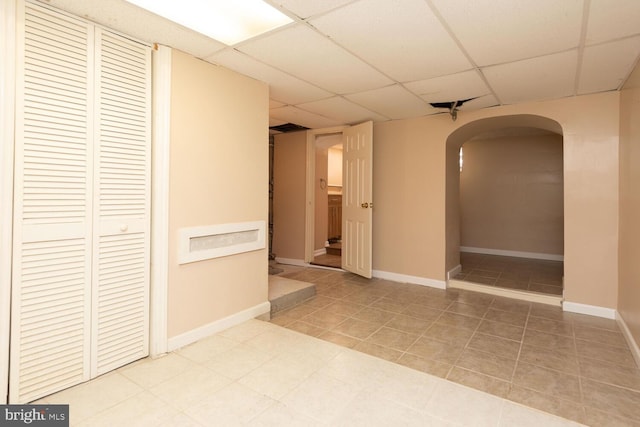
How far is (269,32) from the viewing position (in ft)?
6.89

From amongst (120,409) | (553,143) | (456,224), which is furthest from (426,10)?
(553,143)

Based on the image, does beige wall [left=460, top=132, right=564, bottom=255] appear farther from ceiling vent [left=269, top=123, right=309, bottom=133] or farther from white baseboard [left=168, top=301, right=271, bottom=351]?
white baseboard [left=168, top=301, right=271, bottom=351]

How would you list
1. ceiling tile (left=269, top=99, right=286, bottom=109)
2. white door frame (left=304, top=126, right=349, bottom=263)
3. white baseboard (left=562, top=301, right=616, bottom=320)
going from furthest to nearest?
white door frame (left=304, top=126, right=349, bottom=263) < ceiling tile (left=269, top=99, right=286, bottom=109) < white baseboard (left=562, top=301, right=616, bottom=320)

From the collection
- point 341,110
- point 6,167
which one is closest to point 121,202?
point 6,167

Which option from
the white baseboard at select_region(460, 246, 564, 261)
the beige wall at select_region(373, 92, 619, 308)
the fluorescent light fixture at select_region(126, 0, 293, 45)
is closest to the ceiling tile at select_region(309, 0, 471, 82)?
the fluorescent light fixture at select_region(126, 0, 293, 45)

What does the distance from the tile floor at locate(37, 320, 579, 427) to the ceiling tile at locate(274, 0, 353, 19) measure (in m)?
2.22

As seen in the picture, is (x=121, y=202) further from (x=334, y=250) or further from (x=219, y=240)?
(x=334, y=250)

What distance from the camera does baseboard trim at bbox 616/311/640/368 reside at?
2.33 m

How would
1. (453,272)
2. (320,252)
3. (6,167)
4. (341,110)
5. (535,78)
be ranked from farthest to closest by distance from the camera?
(320,252) < (453,272) < (341,110) < (535,78) < (6,167)

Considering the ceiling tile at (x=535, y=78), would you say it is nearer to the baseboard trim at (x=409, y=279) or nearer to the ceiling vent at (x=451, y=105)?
the ceiling vent at (x=451, y=105)

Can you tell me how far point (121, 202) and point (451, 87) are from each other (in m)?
3.01

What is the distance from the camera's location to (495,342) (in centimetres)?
263

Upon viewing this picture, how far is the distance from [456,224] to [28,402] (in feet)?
15.5

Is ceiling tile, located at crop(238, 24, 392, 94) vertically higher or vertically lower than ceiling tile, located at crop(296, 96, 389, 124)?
lower
